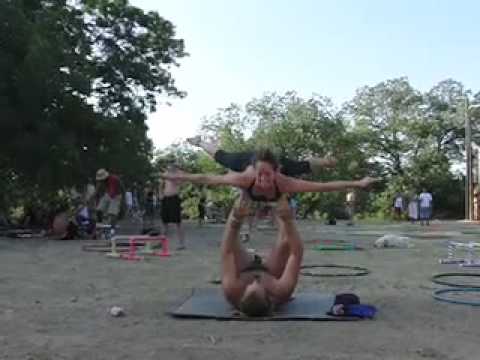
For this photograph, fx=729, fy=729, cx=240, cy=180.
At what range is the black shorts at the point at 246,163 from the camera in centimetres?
758

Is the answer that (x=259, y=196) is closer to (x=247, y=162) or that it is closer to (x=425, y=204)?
(x=247, y=162)

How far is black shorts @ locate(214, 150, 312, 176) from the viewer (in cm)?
758

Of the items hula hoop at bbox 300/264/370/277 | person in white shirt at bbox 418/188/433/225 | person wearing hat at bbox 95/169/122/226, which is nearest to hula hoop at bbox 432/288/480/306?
hula hoop at bbox 300/264/370/277

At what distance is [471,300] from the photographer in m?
7.80

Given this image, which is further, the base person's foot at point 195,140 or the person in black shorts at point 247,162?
the base person's foot at point 195,140

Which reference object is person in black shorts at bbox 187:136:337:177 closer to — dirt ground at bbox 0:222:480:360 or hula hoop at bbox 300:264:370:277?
dirt ground at bbox 0:222:480:360

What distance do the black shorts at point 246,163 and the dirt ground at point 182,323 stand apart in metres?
1.48

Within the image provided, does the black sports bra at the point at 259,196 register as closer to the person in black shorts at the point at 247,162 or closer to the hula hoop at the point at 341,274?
the person in black shorts at the point at 247,162

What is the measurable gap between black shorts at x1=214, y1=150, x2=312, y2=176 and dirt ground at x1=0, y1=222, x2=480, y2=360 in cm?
148

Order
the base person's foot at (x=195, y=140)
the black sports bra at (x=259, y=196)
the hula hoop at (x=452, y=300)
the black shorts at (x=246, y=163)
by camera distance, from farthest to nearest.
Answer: the base person's foot at (x=195, y=140) < the black shorts at (x=246, y=163) < the hula hoop at (x=452, y=300) < the black sports bra at (x=259, y=196)

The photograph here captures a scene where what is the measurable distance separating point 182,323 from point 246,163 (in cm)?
196

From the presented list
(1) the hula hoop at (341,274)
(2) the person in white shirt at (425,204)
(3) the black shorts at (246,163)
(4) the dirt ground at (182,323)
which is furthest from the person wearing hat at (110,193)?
(2) the person in white shirt at (425,204)

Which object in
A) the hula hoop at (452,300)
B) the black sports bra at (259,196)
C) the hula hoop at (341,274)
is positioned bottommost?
the hula hoop at (452,300)

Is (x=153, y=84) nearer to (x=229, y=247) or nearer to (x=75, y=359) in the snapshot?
(x=229, y=247)
